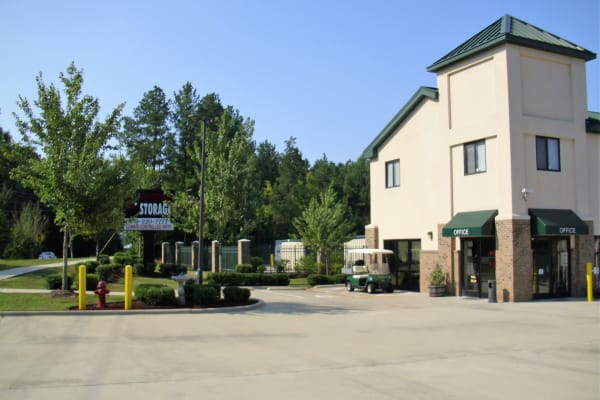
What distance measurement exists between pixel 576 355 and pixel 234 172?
26197mm

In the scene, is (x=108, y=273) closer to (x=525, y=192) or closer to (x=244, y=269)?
(x=244, y=269)

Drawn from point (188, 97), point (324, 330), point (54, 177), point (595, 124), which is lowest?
point (324, 330)

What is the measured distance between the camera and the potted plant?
2421 cm

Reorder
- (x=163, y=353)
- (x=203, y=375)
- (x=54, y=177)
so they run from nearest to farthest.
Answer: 1. (x=203, y=375)
2. (x=163, y=353)
3. (x=54, y=177)

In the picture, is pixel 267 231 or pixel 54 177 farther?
pixel 267 231

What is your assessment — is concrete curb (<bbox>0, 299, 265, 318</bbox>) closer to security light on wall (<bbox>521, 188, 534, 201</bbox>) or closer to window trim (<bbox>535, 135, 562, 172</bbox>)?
security light on wall (<bbox>521, 188, 534, 201</bbox>)

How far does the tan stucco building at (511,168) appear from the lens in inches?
872

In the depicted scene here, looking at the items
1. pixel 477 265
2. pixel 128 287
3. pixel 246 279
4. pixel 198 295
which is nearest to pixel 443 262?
pixel 477 265

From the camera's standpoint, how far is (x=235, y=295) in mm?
19672

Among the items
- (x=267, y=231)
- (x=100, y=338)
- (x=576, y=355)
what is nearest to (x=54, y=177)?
(x=100, y=338)

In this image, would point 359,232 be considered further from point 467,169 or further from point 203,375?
point 203,375

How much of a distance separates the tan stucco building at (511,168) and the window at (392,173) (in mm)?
2157

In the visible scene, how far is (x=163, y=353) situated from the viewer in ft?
35.3

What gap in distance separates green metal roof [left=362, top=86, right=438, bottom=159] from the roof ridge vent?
407cm
